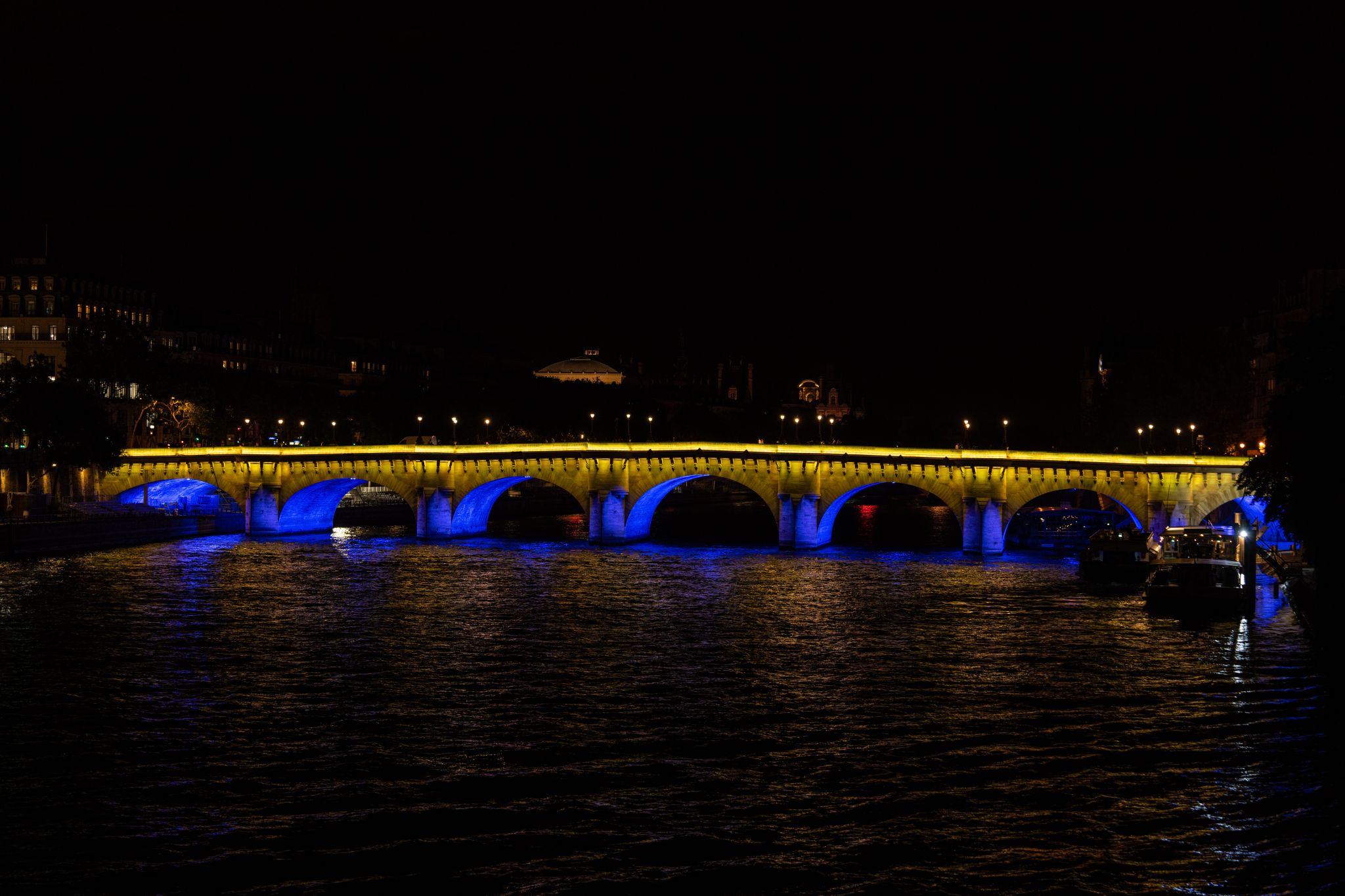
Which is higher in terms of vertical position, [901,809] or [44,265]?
[44,265]

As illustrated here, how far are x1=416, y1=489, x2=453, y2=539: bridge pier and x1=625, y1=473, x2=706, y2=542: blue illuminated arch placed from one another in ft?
38.3

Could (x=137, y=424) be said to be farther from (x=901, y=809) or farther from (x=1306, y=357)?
(x=901, y=809)

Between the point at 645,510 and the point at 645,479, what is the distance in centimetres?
284

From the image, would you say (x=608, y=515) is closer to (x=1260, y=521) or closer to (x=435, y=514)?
(x=435, y=514)

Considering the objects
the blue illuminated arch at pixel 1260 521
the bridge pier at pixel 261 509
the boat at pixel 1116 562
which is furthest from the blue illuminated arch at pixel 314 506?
the blue illuminated arch at pixel 1260 521

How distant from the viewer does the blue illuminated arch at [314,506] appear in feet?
345

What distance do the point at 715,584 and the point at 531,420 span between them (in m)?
95.6

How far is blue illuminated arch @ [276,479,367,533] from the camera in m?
105

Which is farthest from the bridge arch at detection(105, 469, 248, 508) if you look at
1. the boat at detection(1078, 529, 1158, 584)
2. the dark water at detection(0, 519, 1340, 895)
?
the boat at detection(1078, 529, 1158, 584)

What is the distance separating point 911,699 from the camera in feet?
133

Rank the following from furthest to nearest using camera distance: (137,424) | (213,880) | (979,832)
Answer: (137,424) < (979,832) < (213,880)

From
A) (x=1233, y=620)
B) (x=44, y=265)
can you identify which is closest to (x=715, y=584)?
(x=1233, y=620)

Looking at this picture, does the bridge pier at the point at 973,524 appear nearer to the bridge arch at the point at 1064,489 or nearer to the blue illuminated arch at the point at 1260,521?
the bridge arch at the point at 1064,489

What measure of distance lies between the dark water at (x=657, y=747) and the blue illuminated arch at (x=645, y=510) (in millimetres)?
35482
